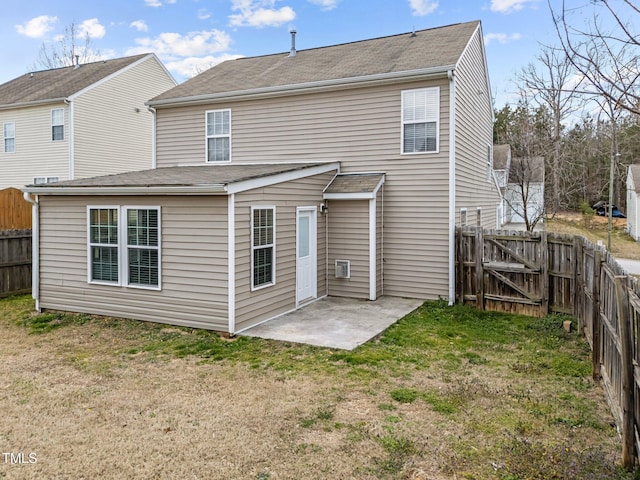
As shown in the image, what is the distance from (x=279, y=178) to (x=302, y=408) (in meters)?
4.88

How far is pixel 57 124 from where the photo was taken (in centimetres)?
1808

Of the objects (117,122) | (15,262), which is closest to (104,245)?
(15,262)

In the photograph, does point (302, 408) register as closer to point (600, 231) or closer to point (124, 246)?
point (124, 246)

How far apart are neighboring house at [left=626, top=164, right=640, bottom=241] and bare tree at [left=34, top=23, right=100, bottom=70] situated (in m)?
32.1

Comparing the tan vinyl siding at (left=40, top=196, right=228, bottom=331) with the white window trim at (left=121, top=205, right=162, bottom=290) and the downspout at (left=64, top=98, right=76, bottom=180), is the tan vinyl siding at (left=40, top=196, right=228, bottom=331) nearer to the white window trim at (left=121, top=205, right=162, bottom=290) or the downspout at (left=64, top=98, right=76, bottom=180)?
the white window trim at (left=121, top=205, right=162, bottom=290)

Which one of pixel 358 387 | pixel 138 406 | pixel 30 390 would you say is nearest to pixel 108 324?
pixel 30 390

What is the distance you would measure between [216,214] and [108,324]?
289 centimetres

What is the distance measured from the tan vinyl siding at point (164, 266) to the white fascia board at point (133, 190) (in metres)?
0.15

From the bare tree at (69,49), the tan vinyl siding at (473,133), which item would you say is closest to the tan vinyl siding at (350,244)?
the tan vinyl siding at (473,133)

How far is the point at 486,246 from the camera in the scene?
9680 millimetres

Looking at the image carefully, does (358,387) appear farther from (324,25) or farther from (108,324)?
(324,25)

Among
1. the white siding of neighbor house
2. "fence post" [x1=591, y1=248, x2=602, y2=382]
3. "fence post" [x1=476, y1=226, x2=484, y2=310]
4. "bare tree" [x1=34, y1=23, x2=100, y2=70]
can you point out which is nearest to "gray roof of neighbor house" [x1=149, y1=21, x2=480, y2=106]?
"fence post" [x1=476, y1=226, x2=484, y2=310]

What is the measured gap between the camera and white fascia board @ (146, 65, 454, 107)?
396 inches

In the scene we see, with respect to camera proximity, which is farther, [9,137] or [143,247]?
[9,137]
